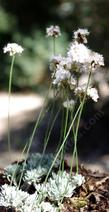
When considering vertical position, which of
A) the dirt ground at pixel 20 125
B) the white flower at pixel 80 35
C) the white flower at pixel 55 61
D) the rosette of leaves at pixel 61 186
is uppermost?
the dirt ground at pixel 20 125

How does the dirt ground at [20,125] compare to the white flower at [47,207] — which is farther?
the dirt ground at [20,125]

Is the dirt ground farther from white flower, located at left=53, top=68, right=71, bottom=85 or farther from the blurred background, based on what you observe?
white flower, located at left=53, top=68, right=71, bottom=85

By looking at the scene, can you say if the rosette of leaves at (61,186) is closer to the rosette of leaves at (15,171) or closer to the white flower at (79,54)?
the rosette of leaves at (15,171)

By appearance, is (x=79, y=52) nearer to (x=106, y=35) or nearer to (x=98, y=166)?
(x=98, y=166)

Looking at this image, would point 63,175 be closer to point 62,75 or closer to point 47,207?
point 47,207

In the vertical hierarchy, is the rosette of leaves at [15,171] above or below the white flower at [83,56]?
below

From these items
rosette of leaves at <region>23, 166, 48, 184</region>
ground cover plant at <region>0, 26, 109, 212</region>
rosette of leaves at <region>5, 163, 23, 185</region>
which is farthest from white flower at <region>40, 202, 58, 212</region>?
rosette of leaves at <region>5, 163, 23, 185</region>

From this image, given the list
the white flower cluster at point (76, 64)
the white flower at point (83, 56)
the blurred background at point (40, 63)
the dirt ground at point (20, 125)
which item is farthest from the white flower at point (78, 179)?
the blurred background at point (40, 63)
